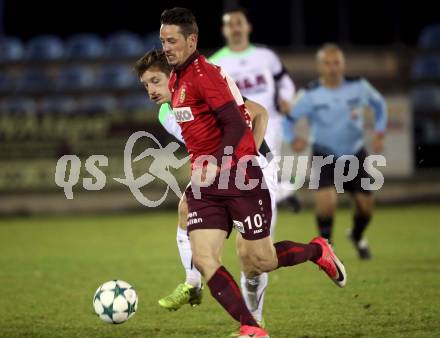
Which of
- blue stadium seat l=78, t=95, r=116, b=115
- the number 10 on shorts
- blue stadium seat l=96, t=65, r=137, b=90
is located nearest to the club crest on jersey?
the number 10 on shorts

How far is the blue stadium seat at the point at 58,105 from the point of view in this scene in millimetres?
16812

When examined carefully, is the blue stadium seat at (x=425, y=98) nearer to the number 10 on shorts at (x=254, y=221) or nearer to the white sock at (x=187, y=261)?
the white sock at (x=187, y=261)

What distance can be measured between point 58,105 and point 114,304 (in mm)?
10853

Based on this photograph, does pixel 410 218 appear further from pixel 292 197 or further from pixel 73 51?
pixel 73 51

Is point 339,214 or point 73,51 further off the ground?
point 73,51

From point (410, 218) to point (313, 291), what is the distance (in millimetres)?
6987

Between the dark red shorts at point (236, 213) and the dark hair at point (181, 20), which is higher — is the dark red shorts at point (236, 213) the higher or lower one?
the lower one

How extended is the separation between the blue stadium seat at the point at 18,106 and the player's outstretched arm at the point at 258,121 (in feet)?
35.0

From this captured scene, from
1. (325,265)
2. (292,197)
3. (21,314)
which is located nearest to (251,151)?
(325,265)

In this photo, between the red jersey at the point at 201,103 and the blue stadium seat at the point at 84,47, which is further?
the blue stadium seat at the point at 84,47

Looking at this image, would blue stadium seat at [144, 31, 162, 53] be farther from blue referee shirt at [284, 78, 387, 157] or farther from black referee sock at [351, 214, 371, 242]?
black referee sock at [351, 214, 371, 242]

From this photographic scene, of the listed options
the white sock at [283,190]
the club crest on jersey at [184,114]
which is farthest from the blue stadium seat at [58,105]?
the club crest on jersey at [184,114]

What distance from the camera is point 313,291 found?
8500mm

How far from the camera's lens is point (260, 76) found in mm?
10297
